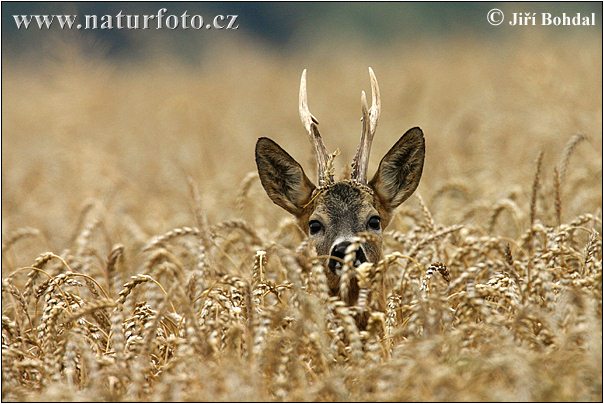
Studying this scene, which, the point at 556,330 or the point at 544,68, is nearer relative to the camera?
the point at 556,330

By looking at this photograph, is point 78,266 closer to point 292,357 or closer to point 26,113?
point 292,357

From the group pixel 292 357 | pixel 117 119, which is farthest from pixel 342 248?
pixel 117 119

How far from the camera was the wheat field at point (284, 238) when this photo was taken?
432 centimetres

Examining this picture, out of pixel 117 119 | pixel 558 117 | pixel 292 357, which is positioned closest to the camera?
pixel 292 357

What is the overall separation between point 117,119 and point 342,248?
41.6 feet

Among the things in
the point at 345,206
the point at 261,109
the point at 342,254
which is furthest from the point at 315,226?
the point at 261,109

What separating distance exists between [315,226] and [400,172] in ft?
2.51

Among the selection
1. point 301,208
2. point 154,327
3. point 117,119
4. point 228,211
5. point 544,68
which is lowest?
point 154,327

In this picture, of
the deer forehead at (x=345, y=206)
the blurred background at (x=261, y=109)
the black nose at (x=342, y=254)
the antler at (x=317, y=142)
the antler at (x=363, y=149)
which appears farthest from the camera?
the blurred background at (x=261, y=109)

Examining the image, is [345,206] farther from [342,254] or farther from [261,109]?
[261,109]

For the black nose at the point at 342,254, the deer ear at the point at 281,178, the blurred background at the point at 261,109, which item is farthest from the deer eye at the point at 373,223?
the blurred background at the point at 261,109

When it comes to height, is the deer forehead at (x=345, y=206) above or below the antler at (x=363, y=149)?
below

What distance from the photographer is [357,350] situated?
4414 millimetres

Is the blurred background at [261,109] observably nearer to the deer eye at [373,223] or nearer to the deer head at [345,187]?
the deer head at [345,187]
